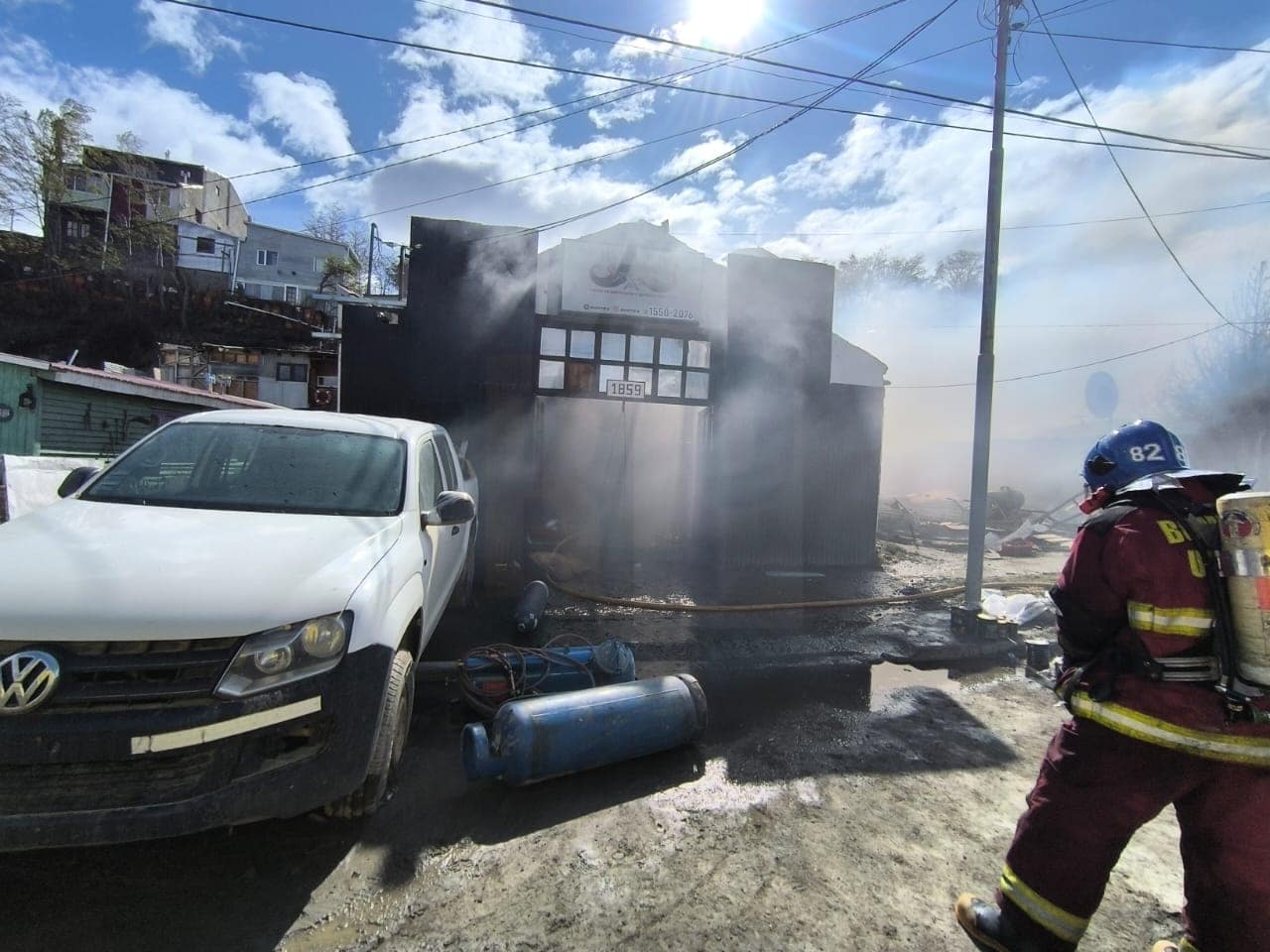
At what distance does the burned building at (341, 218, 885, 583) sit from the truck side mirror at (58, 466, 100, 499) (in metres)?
4.47

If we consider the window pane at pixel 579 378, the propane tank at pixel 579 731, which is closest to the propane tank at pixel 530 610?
the propane tank at pixel 579 731

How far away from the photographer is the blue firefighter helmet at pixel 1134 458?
2133 millimetres

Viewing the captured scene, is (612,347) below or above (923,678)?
above

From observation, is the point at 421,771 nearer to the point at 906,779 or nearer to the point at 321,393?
the point at 906,779

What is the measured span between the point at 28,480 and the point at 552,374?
578 cm

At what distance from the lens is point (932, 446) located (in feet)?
111

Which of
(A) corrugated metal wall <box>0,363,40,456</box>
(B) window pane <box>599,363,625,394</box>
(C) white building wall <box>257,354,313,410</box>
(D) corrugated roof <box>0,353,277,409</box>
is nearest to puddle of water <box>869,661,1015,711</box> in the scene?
(B) window pane <box>599,363,625,394</box>

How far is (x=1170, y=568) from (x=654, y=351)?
7.49 metres

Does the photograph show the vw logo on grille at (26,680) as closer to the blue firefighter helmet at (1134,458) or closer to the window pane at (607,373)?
the blue firefighter helmet at (1134,458)

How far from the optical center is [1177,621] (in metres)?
1.80

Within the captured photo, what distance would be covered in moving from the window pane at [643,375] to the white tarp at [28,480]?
599 centimetres

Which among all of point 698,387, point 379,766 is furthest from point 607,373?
point 379,766

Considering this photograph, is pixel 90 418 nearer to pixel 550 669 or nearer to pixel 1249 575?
pixel 550 669

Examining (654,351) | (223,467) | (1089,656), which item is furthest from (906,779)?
(654,351)
